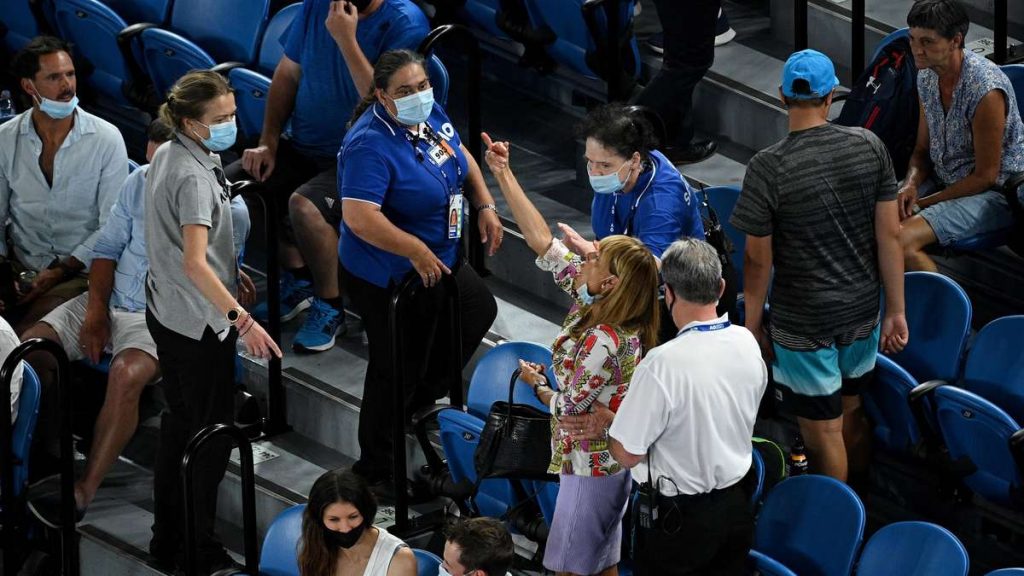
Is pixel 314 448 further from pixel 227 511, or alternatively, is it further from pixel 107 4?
pixel 107 4

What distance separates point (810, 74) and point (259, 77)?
7.89ft

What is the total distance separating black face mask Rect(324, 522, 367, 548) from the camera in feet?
14.5

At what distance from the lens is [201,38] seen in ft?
22.1

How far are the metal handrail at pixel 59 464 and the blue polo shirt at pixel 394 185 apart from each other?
902mm

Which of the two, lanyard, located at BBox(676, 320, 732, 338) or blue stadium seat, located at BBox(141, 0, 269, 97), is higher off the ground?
lanyard, located at BBox(676, 320, 732, 338)

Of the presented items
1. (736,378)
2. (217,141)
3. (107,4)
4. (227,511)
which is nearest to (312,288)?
(227,511)

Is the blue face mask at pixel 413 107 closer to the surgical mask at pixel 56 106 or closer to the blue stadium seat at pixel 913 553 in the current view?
the surgical mask at pixel 56 106

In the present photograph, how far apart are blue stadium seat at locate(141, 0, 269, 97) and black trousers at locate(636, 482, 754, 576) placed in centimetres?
298

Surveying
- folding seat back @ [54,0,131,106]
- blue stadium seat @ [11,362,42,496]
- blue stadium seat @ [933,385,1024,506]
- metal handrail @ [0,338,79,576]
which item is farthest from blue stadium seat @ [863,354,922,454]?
folding seat back @ [54,0,131,106]

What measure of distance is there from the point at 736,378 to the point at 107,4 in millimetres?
4117

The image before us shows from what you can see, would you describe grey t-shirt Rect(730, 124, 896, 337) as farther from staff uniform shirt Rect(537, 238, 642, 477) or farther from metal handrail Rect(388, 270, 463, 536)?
metal handrail Rect(388, 270, 463, 536)

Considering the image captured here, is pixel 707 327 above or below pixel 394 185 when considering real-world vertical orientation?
above

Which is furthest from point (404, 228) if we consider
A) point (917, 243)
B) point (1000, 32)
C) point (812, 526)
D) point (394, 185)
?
point (1000, 32)

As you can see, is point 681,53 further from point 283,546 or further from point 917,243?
point 283,546
